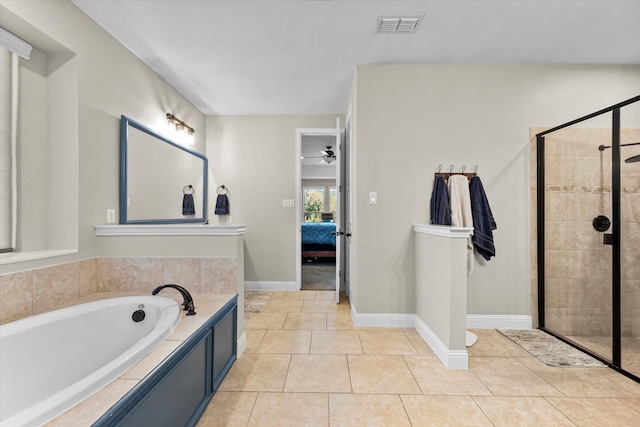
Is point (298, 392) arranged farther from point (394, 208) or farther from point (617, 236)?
point (617, 236)

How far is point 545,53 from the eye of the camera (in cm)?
245

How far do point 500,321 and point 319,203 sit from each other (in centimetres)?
671

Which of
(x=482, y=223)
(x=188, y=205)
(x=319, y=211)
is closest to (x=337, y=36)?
(x=482, y=223)

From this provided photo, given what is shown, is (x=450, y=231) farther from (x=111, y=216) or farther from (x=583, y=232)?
(x=111, y=216)

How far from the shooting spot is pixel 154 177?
272 centimetres

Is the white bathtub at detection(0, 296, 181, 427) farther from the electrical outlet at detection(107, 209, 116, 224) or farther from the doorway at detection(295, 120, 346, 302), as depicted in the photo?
the doorway at detection(295, 120, 346, 302)

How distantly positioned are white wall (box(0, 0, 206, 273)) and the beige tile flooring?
1.44 meters

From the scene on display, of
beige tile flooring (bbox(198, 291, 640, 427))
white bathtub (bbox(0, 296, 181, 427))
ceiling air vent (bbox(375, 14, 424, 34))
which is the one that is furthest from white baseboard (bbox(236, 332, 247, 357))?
ceiling air vent (bbox(375, 14, 424, 34))

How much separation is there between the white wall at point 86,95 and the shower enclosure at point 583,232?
3620 mm

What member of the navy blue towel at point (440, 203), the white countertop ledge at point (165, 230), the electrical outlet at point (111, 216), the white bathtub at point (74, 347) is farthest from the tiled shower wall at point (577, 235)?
the electrical outlet at point (111, 216)

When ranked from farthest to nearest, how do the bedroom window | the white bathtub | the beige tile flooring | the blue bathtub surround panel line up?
the bedroom window < the beige tile flooring < the white bathtub < the blue bathtub surround panel

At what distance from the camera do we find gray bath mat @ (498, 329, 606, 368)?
2.02 meters

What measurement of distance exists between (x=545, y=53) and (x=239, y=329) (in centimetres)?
343

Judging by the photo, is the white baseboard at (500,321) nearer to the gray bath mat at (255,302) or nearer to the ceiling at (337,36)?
the gray bath mat at (255,302)
